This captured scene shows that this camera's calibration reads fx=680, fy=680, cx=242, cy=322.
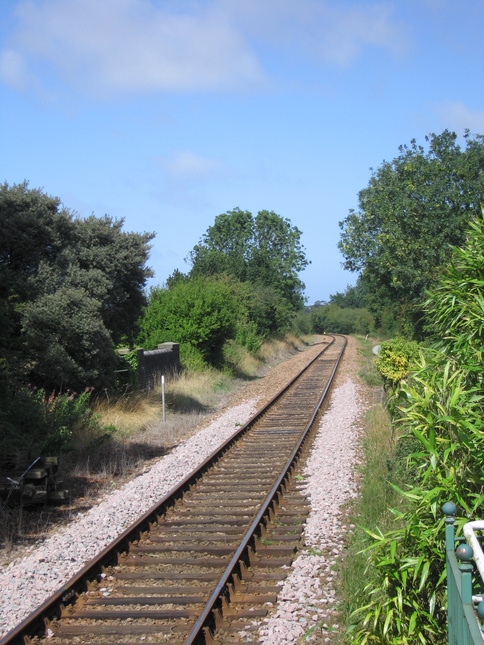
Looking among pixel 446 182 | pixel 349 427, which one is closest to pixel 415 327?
pixel 446 182

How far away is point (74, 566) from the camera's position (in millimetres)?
7473

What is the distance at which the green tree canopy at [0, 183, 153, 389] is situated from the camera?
→ 14414 millimetres

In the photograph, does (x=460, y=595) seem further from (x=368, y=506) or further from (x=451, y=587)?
(x=368, y=506)

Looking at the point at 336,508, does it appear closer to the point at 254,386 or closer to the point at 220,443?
the point at 220,443

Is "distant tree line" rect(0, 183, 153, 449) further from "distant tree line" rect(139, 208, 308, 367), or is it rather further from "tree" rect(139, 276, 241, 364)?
"tree" rect(139, 276, 241, 364)

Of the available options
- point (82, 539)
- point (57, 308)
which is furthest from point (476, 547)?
point (57, 308)

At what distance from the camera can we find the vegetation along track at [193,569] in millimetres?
5875

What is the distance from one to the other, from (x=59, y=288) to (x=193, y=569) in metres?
9.59

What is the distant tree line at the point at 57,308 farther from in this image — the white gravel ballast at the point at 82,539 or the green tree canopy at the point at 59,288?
the white gravel ballast at the point at 82,539

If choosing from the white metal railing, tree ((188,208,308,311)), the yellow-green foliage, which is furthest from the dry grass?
tree ((188,208,308,311))

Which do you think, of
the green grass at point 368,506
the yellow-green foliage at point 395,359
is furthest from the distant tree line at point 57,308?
the yellow-green foliage at point 395,359

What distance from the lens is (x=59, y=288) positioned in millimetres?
15508

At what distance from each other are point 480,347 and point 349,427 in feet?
34.5

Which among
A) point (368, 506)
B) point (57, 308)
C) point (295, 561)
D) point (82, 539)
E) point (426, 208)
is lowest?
point (82, 539)
